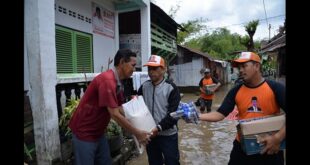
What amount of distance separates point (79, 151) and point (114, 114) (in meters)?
0.62

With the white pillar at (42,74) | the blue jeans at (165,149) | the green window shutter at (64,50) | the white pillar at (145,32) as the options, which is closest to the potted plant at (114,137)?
the white pillar at (42,74)

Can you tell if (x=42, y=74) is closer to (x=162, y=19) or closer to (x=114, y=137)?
(x=114, y=137)

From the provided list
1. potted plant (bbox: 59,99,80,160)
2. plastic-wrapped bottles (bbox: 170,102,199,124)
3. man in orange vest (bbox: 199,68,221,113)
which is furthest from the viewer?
man in orange vest (bbox: 199,68,221,113)

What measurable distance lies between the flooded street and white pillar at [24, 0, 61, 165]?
205 cm

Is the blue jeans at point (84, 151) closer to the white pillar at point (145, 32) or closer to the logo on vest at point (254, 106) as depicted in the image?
the logo on vest at point (254, 106)

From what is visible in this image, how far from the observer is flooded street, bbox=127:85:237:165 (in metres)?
5.94

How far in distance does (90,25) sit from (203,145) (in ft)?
12.4

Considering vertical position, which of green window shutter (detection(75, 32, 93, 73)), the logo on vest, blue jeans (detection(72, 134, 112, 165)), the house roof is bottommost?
blue jeans (detection(72, 134, 112, 165))

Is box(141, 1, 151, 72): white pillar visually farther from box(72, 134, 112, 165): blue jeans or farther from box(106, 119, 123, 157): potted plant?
box(72, 134, 112, 165): blue jeans

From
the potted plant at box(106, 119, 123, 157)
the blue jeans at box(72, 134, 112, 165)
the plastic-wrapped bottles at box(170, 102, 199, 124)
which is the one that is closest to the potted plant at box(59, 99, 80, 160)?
the potted plant at box(106, 119, 123, 157)

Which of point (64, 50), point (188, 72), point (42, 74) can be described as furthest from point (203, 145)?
point (188, 72)

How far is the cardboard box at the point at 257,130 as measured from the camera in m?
2.85
